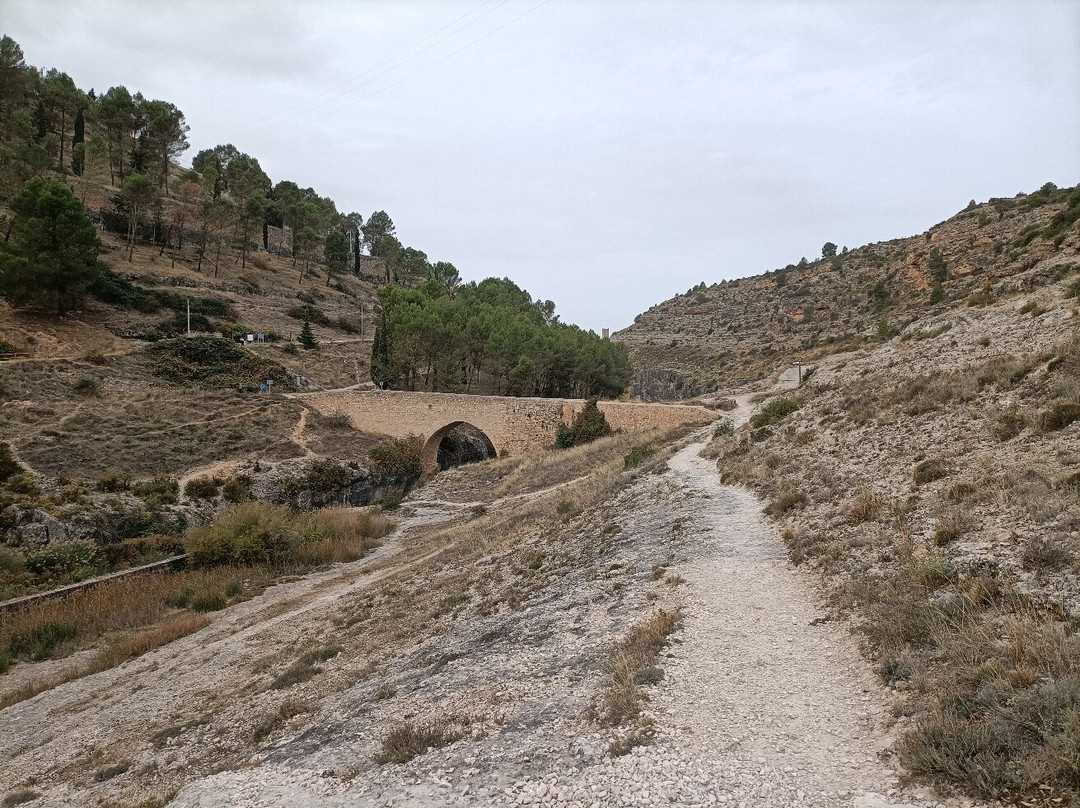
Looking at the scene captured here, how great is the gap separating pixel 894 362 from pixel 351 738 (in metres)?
18.0

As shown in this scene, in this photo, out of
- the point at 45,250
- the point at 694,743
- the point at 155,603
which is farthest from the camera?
the point at 45,250

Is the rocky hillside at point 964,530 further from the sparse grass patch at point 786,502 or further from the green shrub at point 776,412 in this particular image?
the green shrub at point 776,412

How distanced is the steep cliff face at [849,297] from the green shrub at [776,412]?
8.12 meters

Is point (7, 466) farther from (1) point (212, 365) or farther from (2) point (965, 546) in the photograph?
(2) point (965, 546)

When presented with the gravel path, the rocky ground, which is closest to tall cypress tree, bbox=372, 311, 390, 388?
the rocky ground

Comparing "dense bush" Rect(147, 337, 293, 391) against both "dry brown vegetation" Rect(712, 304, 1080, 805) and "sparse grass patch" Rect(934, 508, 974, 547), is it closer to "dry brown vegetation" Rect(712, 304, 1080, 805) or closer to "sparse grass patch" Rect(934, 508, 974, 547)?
"dry brown vegetation" Rect(712, 304, 1080, 805)

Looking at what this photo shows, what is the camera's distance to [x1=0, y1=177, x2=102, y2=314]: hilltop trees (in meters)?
38.6

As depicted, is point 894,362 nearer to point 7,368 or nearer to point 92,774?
point 92,774

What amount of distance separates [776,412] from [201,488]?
22417 millimetres

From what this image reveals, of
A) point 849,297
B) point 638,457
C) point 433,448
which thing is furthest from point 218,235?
point 849,297

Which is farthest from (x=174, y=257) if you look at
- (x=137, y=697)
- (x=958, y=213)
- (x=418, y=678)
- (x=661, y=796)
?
(x=958, y=213)

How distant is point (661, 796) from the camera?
14.2ft

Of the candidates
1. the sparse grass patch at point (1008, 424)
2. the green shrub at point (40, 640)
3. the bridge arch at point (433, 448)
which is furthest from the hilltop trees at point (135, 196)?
the sparse grass patch at point (1008, 424)

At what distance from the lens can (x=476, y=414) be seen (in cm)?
3691
